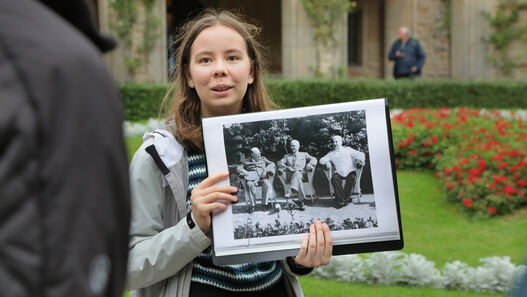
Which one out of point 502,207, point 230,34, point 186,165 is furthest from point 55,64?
point 502,207

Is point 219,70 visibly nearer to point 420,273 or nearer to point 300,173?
point 300,173

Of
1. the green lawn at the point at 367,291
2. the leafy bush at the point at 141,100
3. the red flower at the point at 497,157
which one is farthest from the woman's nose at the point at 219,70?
the leafy bush at the point at 141,100

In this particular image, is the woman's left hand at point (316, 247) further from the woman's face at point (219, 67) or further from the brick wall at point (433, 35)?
the brick wall at point (433, 35)

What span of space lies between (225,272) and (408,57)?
14.4 metres

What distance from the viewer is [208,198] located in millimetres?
1732

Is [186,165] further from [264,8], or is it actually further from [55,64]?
[264,8]

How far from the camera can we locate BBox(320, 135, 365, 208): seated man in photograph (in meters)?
1.82

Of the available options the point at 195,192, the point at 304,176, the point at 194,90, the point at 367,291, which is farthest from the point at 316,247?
the point at 367,291

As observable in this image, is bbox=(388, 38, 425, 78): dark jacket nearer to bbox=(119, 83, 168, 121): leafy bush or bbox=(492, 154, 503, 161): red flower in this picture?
bbox=(119, 83, 168, 121): leafy bush

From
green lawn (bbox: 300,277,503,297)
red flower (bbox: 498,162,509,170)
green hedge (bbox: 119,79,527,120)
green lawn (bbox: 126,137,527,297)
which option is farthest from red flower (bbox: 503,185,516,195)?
→ green hedge (bbox: 119,79,527,120)

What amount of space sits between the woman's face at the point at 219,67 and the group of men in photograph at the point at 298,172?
0.89 feet

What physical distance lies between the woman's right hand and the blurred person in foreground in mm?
14241

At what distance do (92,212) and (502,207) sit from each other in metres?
6.78

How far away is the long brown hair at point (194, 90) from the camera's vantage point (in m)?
1.99
